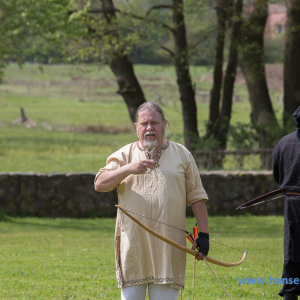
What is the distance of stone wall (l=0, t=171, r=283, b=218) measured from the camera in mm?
12531

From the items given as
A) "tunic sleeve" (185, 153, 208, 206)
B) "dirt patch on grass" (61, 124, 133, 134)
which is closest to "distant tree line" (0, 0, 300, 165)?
"tunic sleeve" (185, 153, 208, 206)

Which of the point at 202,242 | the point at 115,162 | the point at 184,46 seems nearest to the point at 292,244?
the point at 202,242

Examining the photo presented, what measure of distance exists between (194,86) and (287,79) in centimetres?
296

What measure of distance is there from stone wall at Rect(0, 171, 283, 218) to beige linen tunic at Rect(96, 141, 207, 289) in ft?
28.5

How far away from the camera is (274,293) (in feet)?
19.4

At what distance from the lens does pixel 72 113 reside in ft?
153

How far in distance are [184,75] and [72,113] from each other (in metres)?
31.2

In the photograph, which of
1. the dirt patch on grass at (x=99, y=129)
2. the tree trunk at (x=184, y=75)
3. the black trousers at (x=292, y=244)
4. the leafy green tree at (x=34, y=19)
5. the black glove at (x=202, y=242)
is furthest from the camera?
the dirt patch on grass at (x=99, y=129)

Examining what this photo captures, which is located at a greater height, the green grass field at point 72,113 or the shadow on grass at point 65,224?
the green grass field at point 72,113

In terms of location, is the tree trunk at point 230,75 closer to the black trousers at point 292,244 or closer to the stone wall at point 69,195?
the stone wall at point 69,195

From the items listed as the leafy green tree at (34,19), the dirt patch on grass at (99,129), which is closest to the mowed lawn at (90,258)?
the leafy green tree at (34,19)

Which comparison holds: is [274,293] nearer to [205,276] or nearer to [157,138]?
[205,276]

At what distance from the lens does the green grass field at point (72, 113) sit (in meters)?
22.8

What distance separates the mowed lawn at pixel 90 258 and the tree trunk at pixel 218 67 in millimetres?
4550
